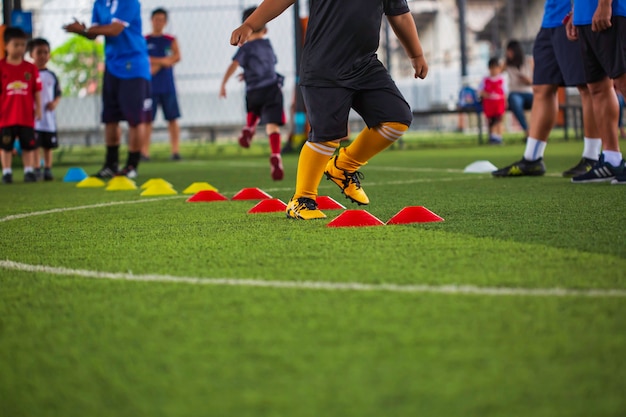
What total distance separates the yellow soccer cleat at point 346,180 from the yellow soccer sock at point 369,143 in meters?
0.03

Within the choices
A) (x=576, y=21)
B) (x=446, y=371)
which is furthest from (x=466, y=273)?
(x=576, y=21)

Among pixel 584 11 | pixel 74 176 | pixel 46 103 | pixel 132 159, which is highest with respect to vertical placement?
pixel 584 11

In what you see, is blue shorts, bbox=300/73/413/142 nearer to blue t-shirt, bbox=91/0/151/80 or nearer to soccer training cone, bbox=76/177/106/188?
soccer training cone, bbox=76/177/106/188

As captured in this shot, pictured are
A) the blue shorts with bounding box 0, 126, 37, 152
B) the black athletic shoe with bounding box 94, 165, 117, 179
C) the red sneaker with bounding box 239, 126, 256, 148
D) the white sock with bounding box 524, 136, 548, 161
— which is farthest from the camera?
the blue shorts with bounding box 0, 126, 37, 152

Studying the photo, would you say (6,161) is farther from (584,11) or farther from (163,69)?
(584,11)

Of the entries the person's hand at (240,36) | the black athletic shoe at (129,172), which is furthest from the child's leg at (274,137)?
the person's hand at (240,36)

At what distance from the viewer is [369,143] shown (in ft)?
15.8

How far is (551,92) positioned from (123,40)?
13.1 feet

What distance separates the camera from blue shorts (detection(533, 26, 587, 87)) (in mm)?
6484

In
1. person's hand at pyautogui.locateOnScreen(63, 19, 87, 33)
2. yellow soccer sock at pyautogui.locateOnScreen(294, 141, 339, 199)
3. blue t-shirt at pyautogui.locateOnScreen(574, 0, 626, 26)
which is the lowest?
yellow soccer sock at pyautogui.locateOnScreen(294, 141, 339, 199)

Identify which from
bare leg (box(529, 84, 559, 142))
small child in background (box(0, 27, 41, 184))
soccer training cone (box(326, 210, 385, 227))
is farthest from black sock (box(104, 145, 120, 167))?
soccer training cone (box(326, 210, 385, 227))

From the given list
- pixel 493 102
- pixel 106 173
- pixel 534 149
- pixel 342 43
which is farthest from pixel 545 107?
pixel 493 102

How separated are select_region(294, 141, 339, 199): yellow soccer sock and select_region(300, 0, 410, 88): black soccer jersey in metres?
0.32

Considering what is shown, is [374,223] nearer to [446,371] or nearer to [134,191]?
[446,371]
